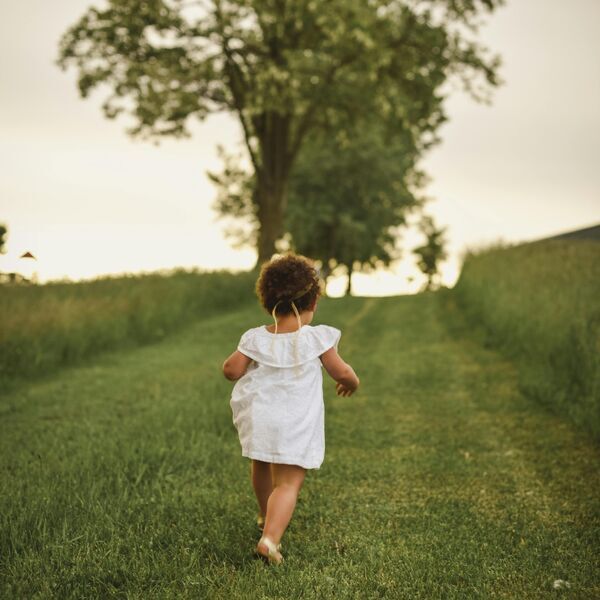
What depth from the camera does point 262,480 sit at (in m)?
3.73

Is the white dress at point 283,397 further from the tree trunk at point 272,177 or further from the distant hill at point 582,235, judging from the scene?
the tree trunk at point 272,177

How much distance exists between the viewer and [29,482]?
4.48 meters

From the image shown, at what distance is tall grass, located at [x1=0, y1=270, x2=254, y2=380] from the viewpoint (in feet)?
31.4

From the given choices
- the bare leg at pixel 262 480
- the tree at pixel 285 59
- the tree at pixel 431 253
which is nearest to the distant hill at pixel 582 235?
the tree at pixel 285 59

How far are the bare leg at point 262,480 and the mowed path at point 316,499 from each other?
10.4 inches

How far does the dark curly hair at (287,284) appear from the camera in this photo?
365 cm

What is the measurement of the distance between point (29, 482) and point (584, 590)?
3.57 metres

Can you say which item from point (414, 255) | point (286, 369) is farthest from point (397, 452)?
point (414, 255)

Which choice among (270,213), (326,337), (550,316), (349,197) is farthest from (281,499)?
(349,197)

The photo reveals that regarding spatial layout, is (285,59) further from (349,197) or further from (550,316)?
(349,197)

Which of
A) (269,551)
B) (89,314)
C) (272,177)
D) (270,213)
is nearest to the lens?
(269,551)

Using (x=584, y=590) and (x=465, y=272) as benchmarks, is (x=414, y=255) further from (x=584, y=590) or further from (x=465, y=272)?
(x=584, y=590)

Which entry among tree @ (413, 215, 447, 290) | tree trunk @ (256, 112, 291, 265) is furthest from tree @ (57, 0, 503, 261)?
tree @ (413, 215, 447, 290)

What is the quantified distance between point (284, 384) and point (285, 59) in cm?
1625
